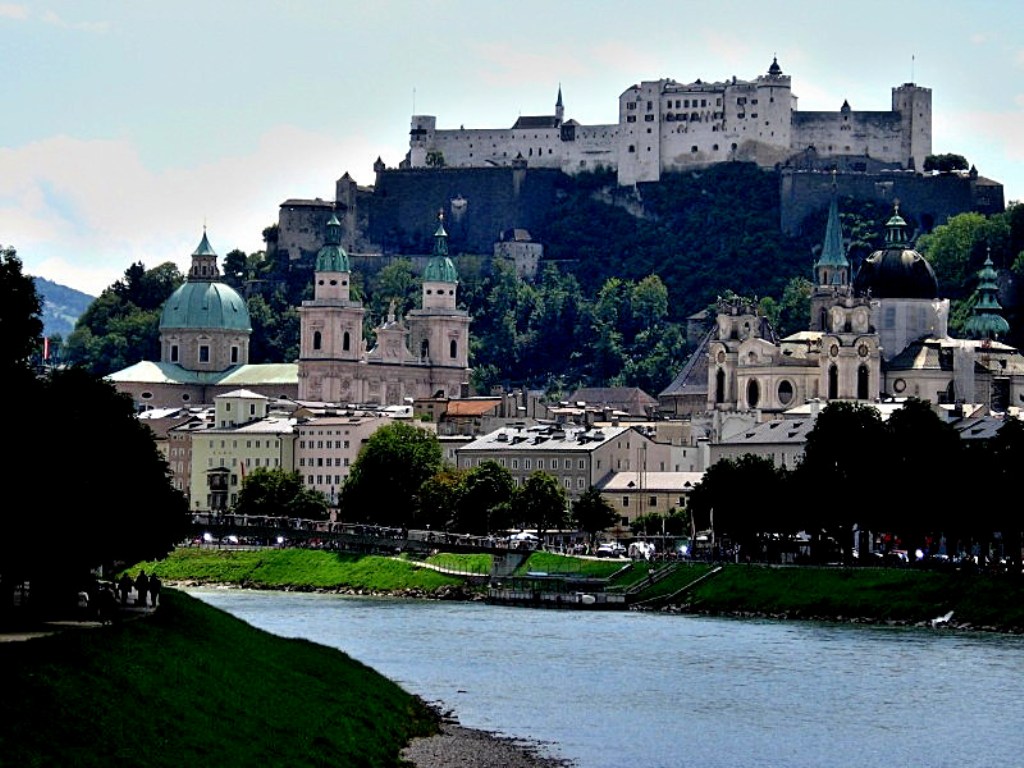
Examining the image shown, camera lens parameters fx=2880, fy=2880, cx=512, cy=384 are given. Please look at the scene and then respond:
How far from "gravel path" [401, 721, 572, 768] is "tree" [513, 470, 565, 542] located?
236 ft

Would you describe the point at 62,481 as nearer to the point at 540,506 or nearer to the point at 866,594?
the point at 866,594

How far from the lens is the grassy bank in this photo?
133 feet

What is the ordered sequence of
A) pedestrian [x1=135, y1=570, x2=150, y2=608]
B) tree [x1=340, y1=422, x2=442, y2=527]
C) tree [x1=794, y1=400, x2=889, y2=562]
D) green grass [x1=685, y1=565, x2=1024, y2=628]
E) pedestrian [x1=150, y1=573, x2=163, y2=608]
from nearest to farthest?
pedestrian [x1=135, y1=570, x2=150, y2=608] < pedestrian [x1=150, y1=573, x2=163, y2=608] < green grass [x1=685, y1=565, x2=1024, y2=628] < tree [x1=794, y1=400, x2=889, y2=562] < tree [x1=340, y1=422, x2=442, y2=527]

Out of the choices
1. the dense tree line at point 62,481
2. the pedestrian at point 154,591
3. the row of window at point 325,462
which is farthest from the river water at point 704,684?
the row of window at point 325,462

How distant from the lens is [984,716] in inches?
2393

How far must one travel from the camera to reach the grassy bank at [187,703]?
133 feet

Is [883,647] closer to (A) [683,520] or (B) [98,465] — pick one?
(B) [98,465]

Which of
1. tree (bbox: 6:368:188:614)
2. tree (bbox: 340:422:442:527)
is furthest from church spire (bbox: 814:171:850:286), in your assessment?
tree (bbox: 6:368:188:614)

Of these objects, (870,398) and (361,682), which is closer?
(361,682)

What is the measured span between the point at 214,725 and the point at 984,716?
20.7 m

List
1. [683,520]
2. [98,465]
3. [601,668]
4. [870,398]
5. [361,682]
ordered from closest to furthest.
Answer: [361,682] < [98,465] < [601,668] < [683,520] < [870,398]

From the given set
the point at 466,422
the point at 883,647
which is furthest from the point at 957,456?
the point at 466,422

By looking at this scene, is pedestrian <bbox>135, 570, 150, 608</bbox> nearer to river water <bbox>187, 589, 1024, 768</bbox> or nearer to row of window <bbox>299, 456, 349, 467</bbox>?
river water <bbox>187, 589, 1024, 768</bbox>

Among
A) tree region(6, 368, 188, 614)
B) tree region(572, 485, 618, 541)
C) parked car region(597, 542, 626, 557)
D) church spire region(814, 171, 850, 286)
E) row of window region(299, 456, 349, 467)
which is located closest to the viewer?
tree region(6, 368, 188, 614)
